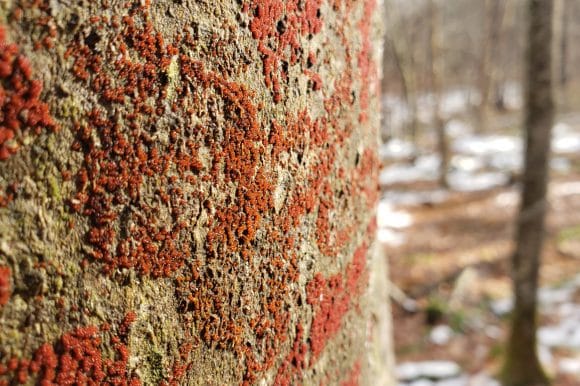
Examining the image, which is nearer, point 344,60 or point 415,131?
point 344,60

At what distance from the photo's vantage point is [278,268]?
81cm

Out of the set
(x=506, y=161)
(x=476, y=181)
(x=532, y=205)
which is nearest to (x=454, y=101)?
(x=506, y=161)

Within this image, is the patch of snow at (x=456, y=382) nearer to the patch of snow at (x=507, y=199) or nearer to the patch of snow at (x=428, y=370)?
the patch of snow at (x=428, y=370)

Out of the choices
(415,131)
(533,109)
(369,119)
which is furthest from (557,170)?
(369,119)

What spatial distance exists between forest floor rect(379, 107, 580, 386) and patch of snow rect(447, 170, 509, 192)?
27.7 inches

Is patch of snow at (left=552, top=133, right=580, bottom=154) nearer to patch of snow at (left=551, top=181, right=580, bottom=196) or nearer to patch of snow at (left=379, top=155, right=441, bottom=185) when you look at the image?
patch of snow at (left=551, top=181, right=580, bottom=196)

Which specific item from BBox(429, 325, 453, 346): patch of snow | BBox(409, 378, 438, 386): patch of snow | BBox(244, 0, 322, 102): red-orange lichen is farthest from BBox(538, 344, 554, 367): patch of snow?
BBox(244, 0, 322, 102): red-orange lichen

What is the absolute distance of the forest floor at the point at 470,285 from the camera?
19.9 feet

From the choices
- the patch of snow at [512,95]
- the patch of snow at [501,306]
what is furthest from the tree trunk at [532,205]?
the patch of snow at [512,95]

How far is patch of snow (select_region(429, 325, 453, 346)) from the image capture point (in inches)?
267

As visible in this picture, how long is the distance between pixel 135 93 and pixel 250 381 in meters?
0.52

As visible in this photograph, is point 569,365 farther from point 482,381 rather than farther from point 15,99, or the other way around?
point 15,99

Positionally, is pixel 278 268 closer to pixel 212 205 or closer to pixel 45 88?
pixel 212 205

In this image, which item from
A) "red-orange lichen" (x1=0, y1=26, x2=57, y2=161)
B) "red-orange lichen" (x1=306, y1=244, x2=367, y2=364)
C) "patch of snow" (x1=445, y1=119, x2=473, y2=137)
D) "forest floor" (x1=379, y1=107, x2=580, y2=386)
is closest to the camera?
"red-orange lichen" (x1=0, y1=26, x2=57, y2=161)
